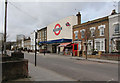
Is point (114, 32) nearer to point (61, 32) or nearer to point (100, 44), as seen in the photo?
point (100, 44)

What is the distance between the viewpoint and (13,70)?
6277mm

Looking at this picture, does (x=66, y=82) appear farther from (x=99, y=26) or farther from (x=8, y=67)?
(x=99, y=26)

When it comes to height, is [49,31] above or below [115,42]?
above

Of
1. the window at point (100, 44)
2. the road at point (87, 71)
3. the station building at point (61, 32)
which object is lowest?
the road at point (87, 71)

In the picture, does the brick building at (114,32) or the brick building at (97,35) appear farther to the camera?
the brick building at (97,35)

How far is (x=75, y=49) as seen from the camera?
27094mm

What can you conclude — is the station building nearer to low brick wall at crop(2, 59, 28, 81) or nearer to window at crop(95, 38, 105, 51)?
window at crop(95, 38, 105, 51)

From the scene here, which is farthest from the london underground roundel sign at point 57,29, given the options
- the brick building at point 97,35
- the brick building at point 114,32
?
the brick building at point 114,32

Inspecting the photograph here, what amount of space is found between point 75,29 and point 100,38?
27.7 feet

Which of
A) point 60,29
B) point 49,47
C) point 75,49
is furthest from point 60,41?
point 49,47

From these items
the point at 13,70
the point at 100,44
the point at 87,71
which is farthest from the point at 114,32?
the point at 13,70

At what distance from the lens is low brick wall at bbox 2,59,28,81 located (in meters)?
6.08

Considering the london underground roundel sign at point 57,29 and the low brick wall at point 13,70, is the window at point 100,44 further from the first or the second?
the low brick wall at point 13,70

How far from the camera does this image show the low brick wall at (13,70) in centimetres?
608
